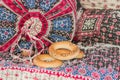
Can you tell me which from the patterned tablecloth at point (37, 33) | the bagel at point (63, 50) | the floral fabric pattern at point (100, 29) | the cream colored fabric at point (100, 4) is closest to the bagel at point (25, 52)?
the patterned tablecloth at point (37, 33)

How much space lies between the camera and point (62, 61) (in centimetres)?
123

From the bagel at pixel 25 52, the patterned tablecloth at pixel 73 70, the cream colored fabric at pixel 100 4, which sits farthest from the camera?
the cream colored fabric at pixel 100 4

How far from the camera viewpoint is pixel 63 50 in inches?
49.3

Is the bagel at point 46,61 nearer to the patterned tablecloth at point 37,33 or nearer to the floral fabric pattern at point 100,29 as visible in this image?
the patterned tablecloth at point 37,33

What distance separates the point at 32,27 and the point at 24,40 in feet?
0.27

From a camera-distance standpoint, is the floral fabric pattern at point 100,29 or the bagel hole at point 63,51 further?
the floral fabric pattern at point 100,29

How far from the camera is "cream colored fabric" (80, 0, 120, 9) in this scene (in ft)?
5.00

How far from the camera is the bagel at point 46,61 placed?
119cm

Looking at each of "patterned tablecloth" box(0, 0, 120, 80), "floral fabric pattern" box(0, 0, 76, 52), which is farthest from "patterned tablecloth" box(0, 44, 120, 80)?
"floral fabric pattern" box(0, 0, 76, 52)

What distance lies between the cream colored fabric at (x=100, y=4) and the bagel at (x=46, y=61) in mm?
476

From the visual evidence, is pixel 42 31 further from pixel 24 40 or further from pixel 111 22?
pixel 111 22

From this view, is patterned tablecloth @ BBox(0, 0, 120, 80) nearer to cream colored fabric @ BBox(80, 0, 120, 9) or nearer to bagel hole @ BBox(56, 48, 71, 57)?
bagel hole @ BBox(56, 48, 71, 57)

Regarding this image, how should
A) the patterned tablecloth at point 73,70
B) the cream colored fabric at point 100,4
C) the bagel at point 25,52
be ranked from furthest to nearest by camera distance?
the cream colored fabric at point 100,4
the bagel at point 25,52
the patterned tablecloth at point 73,70

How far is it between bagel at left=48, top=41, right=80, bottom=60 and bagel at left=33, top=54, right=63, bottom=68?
26 millimetres
